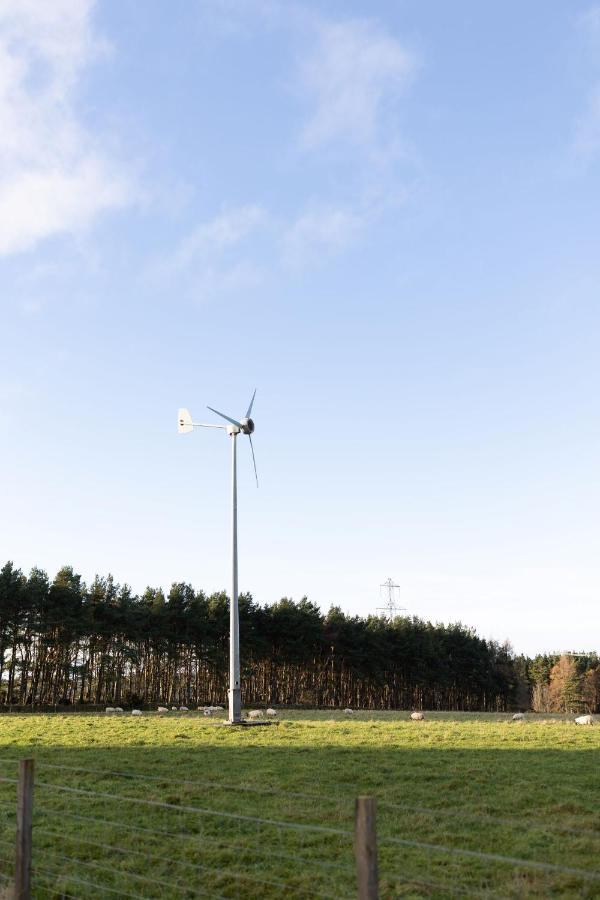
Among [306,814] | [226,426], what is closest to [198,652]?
[226,426]

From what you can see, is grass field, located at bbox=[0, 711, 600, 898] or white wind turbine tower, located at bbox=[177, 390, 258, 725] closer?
grass field, located at bbox=[0, 711, 600, 898]

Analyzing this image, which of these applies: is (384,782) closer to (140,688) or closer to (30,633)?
(30,633)

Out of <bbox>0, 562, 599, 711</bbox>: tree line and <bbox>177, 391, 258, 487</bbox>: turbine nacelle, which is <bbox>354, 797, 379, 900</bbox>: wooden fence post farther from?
<bbox>0, 562, 599, 711</bbox>: tree line

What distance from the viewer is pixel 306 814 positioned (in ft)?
43.0

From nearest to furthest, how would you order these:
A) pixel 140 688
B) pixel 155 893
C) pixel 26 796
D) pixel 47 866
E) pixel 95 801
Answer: pixel 26 796 → pixel 155 893 → pixel 47 866 → pixel 95 801 → pixel 140 688

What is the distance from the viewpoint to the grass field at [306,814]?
32.3 ft

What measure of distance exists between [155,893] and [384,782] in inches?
263

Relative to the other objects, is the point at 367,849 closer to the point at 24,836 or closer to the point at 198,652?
the point at 24,836

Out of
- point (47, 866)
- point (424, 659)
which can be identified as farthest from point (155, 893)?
point (424, 659)

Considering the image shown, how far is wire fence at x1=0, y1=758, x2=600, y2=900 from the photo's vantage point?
31.1 ft

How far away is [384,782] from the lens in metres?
15.5

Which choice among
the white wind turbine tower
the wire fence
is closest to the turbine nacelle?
the white wind turbine tower

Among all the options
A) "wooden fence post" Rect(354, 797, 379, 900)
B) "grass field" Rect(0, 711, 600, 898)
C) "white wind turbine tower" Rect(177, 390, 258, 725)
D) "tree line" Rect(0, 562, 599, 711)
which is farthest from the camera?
"tree line" Rect(0, 562, 599, 711)

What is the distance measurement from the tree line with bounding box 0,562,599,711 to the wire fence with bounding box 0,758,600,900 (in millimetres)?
49125
